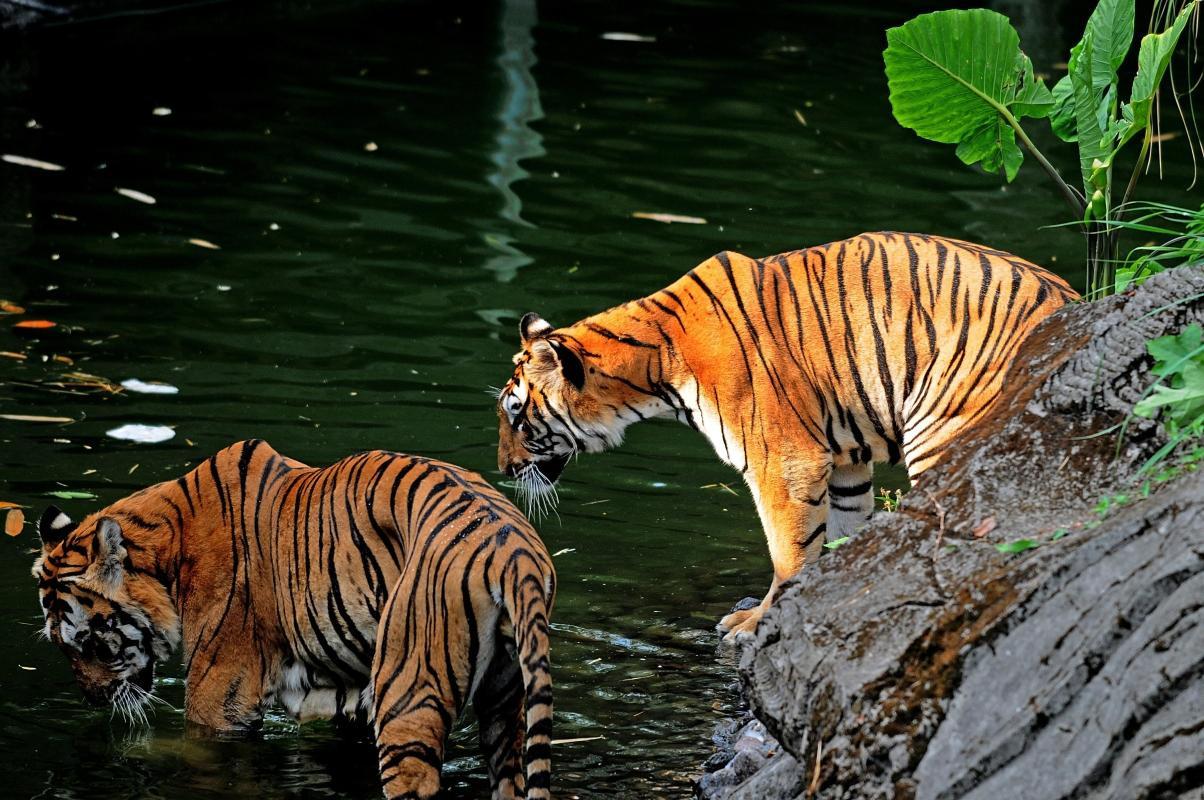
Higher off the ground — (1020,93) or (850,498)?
(1020,93)

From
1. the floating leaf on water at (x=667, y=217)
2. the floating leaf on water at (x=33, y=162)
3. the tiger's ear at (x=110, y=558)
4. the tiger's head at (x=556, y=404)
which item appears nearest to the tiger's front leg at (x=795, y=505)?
the tiger's head at (x=556, y=404)

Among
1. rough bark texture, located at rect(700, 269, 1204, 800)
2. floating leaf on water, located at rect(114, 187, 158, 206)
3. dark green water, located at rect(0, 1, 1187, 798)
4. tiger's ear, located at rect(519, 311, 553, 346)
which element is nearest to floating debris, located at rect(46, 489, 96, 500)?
dark green water, located at rect(0, 1, 1187, 798)

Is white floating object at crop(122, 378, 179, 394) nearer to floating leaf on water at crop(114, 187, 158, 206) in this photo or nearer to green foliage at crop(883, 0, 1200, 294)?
floating leaf on water at crop(114, 187, 158, 206)

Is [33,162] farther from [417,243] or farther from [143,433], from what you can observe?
[143,433]

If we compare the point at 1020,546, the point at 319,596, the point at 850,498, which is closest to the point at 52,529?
the point at 319,596

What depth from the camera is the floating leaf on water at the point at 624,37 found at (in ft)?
54.5

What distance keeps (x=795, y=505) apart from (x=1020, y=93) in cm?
147

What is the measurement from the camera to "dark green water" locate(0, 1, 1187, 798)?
5.39 metres

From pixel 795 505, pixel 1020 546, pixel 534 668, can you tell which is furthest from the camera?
pixel 795 505

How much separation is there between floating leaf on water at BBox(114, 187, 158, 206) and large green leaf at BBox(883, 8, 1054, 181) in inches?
272

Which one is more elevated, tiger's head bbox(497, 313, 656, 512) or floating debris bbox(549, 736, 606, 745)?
tiger's head bbox(497, 313, 656, 512)

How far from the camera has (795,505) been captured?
558 centimetres

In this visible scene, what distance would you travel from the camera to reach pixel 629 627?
19.6ft

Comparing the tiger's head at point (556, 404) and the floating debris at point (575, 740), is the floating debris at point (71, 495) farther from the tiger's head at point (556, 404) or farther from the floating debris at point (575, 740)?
the floating debris at point (575, 740)
